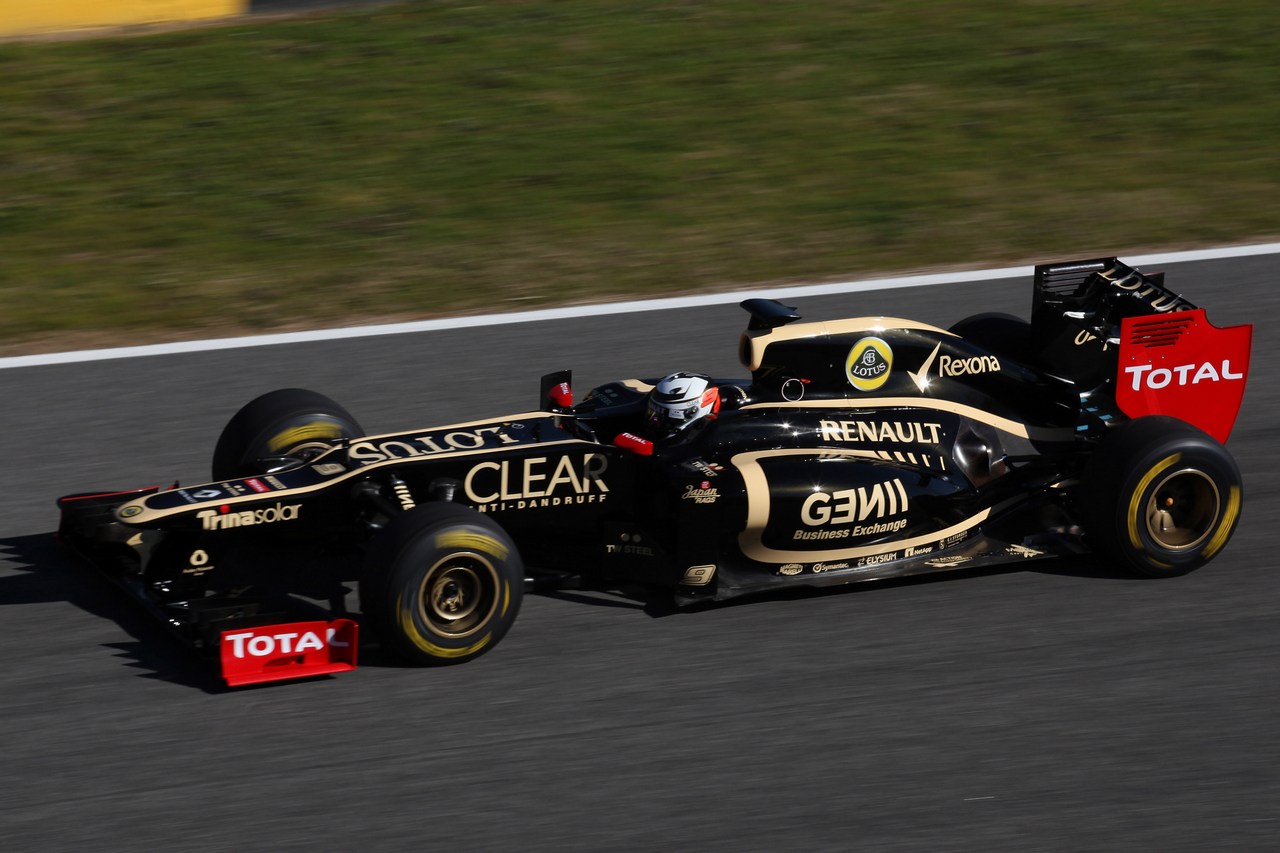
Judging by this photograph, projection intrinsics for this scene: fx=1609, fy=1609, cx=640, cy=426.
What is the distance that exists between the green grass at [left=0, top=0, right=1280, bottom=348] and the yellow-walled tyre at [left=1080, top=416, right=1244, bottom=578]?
4911 mm

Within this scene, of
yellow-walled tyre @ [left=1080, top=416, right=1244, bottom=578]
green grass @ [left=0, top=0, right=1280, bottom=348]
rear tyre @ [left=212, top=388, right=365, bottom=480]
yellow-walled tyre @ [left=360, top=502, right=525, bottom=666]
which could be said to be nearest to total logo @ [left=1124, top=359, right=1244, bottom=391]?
yellow-walled tyre @ [left=1080, top=416, right=1244, bottom=578]

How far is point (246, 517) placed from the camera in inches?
251

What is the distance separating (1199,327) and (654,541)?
286 centimetres

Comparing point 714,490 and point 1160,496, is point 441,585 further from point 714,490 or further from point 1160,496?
point 1160,496

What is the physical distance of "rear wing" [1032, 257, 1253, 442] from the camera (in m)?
7.48

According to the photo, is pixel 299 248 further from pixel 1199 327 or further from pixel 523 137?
pixel 1199 327

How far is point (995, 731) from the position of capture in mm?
5809

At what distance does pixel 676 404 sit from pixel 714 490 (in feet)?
1.76

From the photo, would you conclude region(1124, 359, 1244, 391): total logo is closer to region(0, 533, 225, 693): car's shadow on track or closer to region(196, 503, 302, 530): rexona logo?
region(196, 503, 302, 530): rexona logo

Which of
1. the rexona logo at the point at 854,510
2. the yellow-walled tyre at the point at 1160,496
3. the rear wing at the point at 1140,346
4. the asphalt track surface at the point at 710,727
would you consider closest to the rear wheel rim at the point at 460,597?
the asphalt track surface at the point at 710,727

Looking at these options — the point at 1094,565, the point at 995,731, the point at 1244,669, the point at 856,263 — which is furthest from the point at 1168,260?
the point at 995,731

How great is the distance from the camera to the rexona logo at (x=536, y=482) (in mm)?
6598

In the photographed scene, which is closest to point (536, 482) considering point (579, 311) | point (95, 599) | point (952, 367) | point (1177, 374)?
point (95, 599)

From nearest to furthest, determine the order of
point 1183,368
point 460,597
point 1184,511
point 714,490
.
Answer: point 460,597 < point 714,490 < point 1184,511 < point 1183,368
